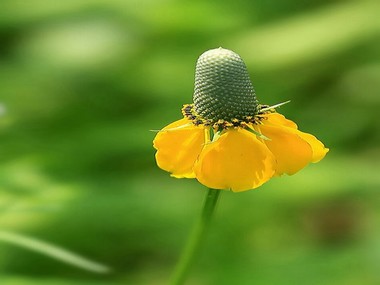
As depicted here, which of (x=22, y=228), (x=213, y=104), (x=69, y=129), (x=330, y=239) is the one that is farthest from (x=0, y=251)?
(x=213, y=104)

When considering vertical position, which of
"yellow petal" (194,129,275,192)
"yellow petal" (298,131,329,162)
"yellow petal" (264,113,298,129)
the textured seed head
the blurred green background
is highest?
the blurred green background

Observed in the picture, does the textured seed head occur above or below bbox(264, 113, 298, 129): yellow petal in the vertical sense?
above

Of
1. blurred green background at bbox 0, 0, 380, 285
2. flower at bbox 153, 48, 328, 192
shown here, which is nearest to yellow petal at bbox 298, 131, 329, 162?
flower at bbox 153, 48, 328, 192

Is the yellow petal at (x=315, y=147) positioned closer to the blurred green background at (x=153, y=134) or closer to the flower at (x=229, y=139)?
the flower at (x=229, y=139)

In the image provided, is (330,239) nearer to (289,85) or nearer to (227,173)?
(289,85)

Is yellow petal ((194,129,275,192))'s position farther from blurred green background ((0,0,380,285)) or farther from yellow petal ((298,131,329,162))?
blurred green background ((0,0,380,285))

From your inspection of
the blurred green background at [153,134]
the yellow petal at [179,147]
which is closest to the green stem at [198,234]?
the yellow petal at [179,147]

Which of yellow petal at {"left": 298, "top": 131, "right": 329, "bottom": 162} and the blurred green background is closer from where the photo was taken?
yellow petal at {"left": 298, "top": 131, "right": 329, "bottom": 162}
